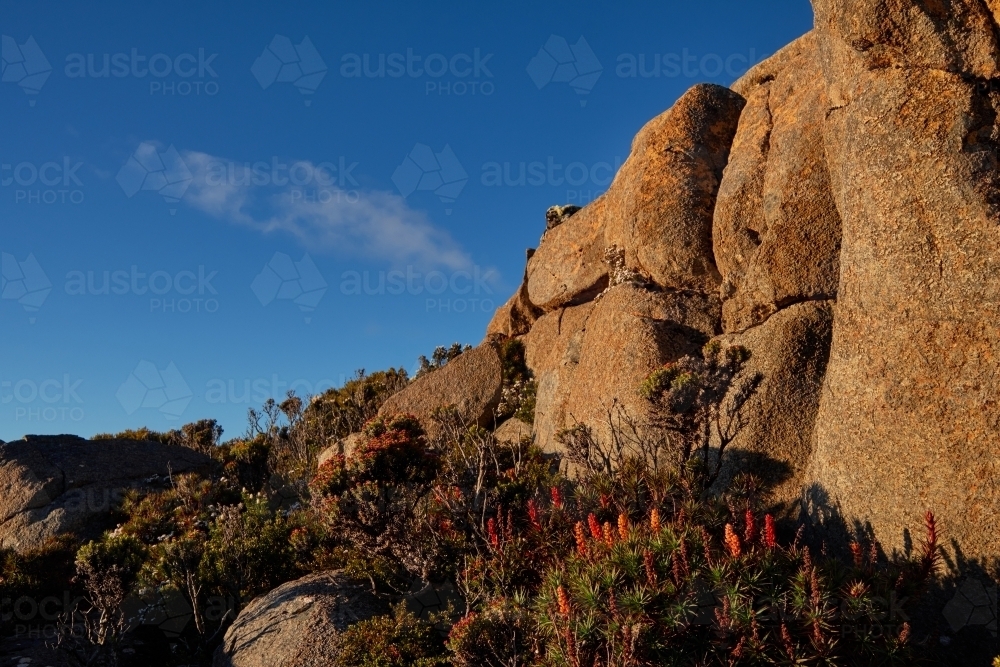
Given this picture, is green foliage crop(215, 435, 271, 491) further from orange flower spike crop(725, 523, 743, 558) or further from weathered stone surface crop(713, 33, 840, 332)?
orange flower spike crop(725, 523, 743, 558)

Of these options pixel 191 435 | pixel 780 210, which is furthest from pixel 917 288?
pixel 191 435

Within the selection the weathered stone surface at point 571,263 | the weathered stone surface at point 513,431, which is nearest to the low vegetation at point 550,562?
the weathered stone surface at point 513,431

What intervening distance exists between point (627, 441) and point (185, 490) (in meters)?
13.3

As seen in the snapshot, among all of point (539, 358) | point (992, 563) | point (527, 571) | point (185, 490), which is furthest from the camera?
point (539, 358)

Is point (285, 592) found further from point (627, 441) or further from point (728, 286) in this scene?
point (728, 286)

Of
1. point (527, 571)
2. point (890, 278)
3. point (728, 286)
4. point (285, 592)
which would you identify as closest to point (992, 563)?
point (890, 278)

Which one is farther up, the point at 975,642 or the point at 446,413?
the point at 446,413

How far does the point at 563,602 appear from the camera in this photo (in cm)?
658

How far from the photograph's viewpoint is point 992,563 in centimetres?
838

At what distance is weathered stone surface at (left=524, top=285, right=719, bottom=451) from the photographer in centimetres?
1487

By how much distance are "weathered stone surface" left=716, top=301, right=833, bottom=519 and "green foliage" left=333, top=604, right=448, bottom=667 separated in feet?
19.1

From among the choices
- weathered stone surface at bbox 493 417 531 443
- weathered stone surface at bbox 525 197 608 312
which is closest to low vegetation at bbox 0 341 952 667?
weathered stone surface at bbox 493 417 531 443

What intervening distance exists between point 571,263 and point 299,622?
14.3 metres

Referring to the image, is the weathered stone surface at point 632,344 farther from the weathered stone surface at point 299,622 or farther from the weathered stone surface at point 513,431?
the weathered stone surface at point 299,622
